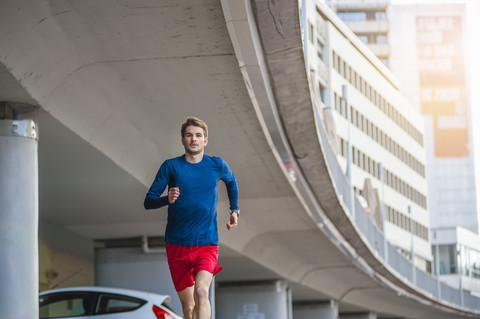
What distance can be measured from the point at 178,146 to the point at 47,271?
51.1 feet

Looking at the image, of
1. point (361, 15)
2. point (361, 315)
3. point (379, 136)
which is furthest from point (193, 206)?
point (361, 15)

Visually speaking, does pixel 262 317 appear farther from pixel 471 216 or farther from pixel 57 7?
pixel 471 216

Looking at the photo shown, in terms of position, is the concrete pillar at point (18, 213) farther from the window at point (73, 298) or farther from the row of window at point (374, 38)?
the row of window at point (374, 38)

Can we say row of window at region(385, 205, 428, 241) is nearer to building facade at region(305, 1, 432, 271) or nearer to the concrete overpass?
building facade at region(305, 1, 432, 271)

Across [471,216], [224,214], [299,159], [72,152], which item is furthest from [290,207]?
[471,216]

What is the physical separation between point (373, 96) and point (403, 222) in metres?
15.2

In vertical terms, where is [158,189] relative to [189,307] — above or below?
above

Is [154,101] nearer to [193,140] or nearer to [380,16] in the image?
[193,140]

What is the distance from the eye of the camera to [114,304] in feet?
56.0

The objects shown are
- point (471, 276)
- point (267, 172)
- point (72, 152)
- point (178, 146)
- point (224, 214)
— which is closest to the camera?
point (72, 152)

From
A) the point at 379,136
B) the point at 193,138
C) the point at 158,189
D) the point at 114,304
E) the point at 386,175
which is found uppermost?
the point at 379,136

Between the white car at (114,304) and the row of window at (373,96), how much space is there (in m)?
74.1

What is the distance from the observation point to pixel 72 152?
14828mm

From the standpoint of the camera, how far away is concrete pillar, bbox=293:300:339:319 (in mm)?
44344
